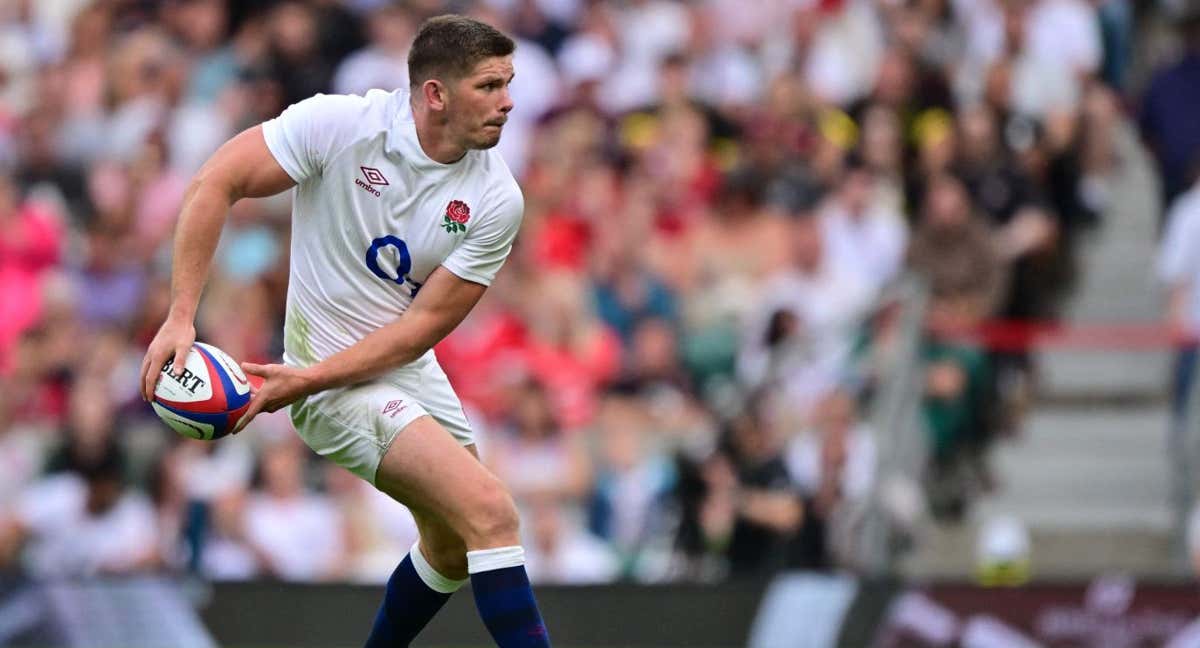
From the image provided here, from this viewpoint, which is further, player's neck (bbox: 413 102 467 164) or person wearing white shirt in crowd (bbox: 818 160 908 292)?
person wearing white shirt in crowd (bbox: 818 160 908 292)

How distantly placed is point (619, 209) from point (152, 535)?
11.7 ft

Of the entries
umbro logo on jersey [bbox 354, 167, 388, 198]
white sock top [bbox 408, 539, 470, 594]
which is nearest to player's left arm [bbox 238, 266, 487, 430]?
umbro logo on jersey [bbox 354, 167, 388, 198]

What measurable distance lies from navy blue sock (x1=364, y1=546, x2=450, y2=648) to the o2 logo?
1.02m

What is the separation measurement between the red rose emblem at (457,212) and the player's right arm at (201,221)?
54cm

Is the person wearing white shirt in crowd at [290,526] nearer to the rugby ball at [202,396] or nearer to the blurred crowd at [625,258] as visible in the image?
the blurred crowd at [625,258]

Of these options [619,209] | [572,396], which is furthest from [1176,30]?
[572,396]

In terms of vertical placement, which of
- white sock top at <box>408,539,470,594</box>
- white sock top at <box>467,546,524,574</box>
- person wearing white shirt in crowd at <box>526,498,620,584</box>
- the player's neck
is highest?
the player's neck

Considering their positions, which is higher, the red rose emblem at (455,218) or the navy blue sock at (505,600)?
the red rose emblem at (455,218)

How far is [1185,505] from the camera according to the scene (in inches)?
423

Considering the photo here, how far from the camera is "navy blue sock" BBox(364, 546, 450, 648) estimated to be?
23.6 ft

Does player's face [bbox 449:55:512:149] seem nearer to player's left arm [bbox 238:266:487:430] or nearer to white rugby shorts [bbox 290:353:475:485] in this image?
player's left arm [bbox 238:266:487:430]

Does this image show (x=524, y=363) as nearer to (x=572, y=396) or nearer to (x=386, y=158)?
(x=572, y=396)

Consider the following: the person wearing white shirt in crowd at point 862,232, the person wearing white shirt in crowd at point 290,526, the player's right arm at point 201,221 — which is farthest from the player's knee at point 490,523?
the person wearing white shirt in crowd at point 862,232

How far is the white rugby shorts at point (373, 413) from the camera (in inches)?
267
